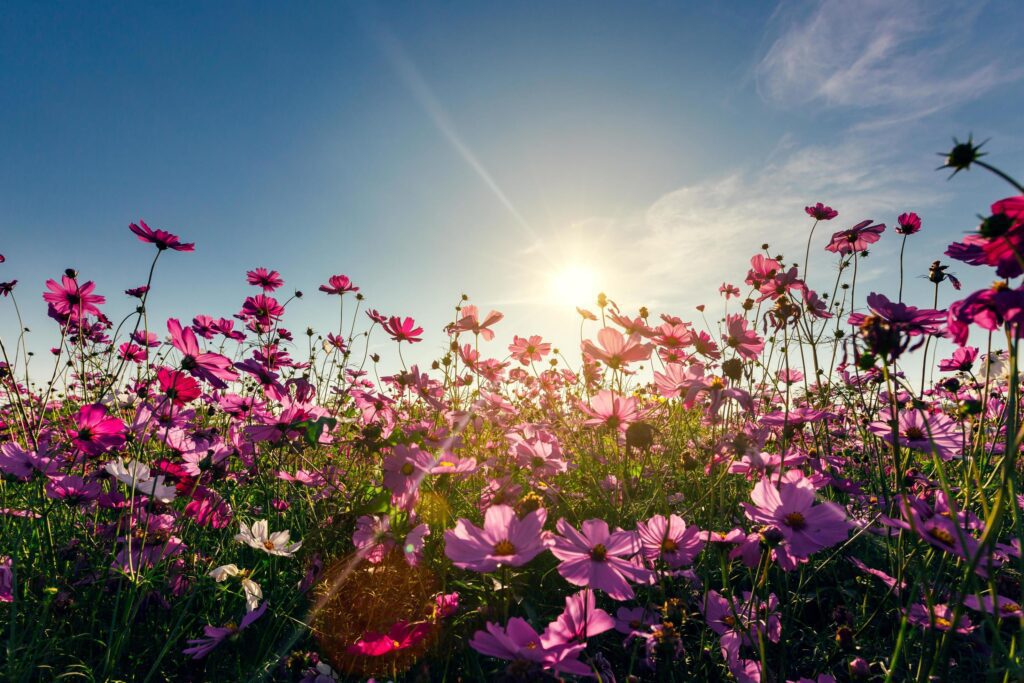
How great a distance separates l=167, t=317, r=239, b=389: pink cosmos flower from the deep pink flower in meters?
2.70

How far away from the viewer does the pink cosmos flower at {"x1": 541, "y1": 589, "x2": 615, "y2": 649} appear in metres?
0.88

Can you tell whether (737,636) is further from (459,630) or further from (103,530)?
(103,530)

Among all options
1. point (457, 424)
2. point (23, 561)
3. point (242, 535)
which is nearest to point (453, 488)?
point (457, 424)

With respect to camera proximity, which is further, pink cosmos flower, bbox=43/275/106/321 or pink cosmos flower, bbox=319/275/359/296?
pink cosmos flower, bbox=319/275/359/296

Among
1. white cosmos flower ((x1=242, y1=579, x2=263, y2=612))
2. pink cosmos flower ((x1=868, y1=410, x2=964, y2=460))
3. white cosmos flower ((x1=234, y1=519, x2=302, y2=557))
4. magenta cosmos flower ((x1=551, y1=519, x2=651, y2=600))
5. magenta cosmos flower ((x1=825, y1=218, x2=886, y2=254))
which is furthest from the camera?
magenta cosmos flower ((x1=825, y1=218, x2=886, y2=254))

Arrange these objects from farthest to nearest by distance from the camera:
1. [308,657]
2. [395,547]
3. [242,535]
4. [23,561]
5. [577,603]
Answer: [23,561]
[395,547]
[242,535]
[308,657]
[577,603]

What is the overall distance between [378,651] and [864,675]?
1018mm

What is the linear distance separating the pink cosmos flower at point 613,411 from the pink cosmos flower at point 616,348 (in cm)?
10

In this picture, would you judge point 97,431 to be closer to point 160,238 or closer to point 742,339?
point 160,238

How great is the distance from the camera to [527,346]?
2572mm

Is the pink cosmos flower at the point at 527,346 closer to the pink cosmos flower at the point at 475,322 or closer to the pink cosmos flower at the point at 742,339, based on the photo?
the pink cosmos flower at the point at 475,322

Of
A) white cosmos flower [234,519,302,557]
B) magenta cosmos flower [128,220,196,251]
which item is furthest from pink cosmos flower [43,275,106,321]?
white cosmos flower [234,519,302,557]

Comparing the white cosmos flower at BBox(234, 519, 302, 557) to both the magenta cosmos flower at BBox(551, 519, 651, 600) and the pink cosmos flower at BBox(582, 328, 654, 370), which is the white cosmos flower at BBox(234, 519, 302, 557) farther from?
the pink cosmos flower at BBox(582, 328, 654, 370)

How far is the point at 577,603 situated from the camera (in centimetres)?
95
